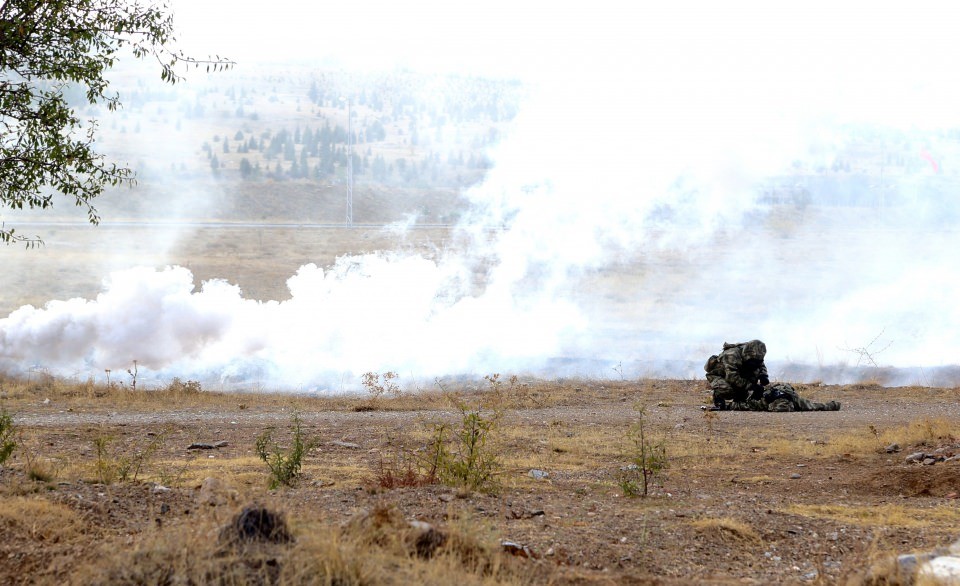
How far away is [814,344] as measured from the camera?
37438 mm

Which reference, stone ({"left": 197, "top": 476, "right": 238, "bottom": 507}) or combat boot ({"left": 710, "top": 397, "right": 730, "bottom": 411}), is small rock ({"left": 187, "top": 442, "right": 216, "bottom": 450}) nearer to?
stone ({"left": 197, "top": 476, "right": 238, "bottom": 507})

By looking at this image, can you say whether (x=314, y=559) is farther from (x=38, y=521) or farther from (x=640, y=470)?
(x=640, y=470)

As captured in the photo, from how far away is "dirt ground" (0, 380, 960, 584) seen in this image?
6934 mm

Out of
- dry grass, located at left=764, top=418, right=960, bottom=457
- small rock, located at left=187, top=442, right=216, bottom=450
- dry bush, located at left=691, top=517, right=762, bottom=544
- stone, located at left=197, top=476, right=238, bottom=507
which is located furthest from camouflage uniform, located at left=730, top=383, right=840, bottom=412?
stone, located at left=197, top=476, right=238, bottom=507

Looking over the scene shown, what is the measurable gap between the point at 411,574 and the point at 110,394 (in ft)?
61.2

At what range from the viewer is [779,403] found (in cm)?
2017

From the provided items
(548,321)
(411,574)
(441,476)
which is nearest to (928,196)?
(548,321)

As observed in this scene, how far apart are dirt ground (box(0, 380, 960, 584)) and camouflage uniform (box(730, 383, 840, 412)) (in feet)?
2.08

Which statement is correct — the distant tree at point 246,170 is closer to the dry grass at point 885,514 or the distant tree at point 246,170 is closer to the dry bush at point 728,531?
the dry grass at point 885,514

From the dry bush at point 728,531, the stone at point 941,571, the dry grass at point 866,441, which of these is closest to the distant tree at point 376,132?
the dry grass at point 866,441

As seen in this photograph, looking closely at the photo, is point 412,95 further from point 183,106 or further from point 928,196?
point 928,196

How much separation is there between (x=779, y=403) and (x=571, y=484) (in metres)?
10.4

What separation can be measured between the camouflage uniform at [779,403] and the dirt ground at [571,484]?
2.08ft

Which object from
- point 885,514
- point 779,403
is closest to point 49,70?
point 885,514
